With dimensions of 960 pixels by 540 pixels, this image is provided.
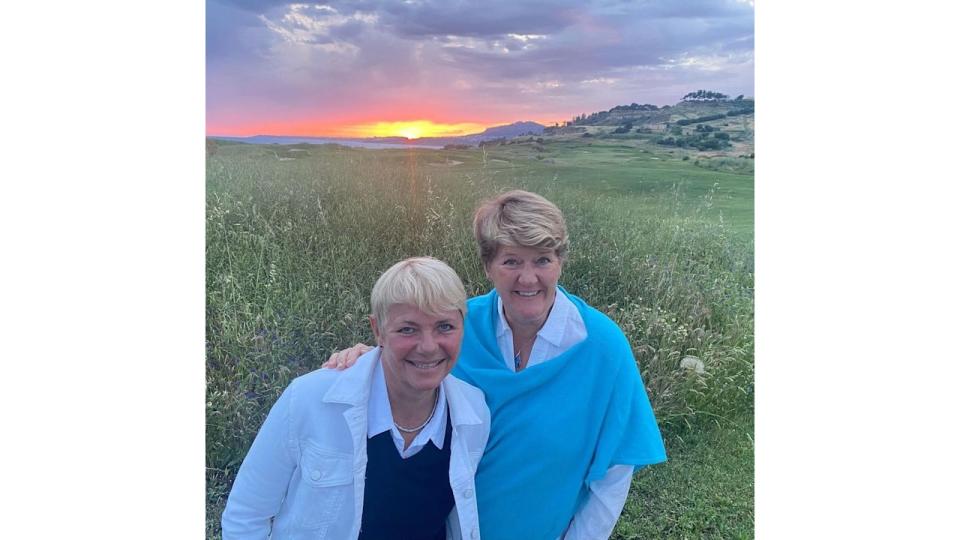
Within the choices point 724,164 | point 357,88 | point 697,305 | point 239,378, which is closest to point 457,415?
point 239,378

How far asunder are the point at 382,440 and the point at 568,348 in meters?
0.72

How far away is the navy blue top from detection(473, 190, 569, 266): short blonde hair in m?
0.61

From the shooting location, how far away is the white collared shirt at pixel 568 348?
2439mm

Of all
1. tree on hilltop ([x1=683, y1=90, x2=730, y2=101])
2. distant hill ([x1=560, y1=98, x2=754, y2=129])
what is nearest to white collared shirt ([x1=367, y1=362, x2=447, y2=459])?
distant hill ([x1=560, y1=98, x2=754, y2=129])

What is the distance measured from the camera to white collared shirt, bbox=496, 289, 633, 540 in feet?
8.00

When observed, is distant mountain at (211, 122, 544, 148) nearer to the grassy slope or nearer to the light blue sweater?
the light blue sweater

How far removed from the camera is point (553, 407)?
96.6 inches

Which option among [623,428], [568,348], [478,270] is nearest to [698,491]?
[623,428]

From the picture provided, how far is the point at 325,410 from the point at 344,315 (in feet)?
3.01

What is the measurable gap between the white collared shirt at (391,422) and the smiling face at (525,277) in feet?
1.27

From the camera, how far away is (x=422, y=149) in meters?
3.14

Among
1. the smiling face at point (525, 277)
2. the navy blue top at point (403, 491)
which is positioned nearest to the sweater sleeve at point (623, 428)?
the smiling face at point (525, 277)

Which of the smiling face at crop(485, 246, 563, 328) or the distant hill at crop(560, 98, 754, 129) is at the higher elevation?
the distant hill at crop(560, 98, 754, 129)

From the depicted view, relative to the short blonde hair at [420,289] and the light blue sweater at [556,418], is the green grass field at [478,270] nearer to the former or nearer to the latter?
the light blue sweater at [556,418]
